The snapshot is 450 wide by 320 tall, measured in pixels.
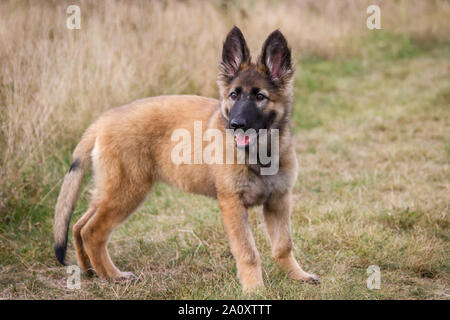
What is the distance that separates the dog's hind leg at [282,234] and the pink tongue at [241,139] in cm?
50

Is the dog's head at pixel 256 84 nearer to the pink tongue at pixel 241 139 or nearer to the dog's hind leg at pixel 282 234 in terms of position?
the pink tongue at pixel 241 139

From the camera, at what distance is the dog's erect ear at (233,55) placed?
138 inches

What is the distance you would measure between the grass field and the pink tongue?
0.98 meters

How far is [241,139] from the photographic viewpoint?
3352 millimetres

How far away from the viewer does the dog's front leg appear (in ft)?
10.7

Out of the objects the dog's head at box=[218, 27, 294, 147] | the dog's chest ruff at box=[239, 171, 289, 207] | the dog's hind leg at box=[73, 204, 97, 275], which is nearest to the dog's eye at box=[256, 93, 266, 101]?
the dog's head at box=[218, 27, 294, 147]

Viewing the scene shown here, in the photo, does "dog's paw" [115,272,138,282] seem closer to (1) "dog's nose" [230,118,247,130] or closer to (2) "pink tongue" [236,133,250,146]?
(2) "pink tongue" [236,133,250,146]

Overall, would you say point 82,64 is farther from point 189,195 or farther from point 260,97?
point 260,97

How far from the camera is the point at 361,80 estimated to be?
10.4 m

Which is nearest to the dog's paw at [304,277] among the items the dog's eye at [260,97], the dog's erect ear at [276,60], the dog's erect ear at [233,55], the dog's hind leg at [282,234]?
the dog's hind leg at [282,234]

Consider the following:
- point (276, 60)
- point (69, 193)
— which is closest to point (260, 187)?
point (276, 60)

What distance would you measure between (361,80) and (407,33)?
3.86 m

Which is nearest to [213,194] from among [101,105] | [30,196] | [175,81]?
[30,196]
